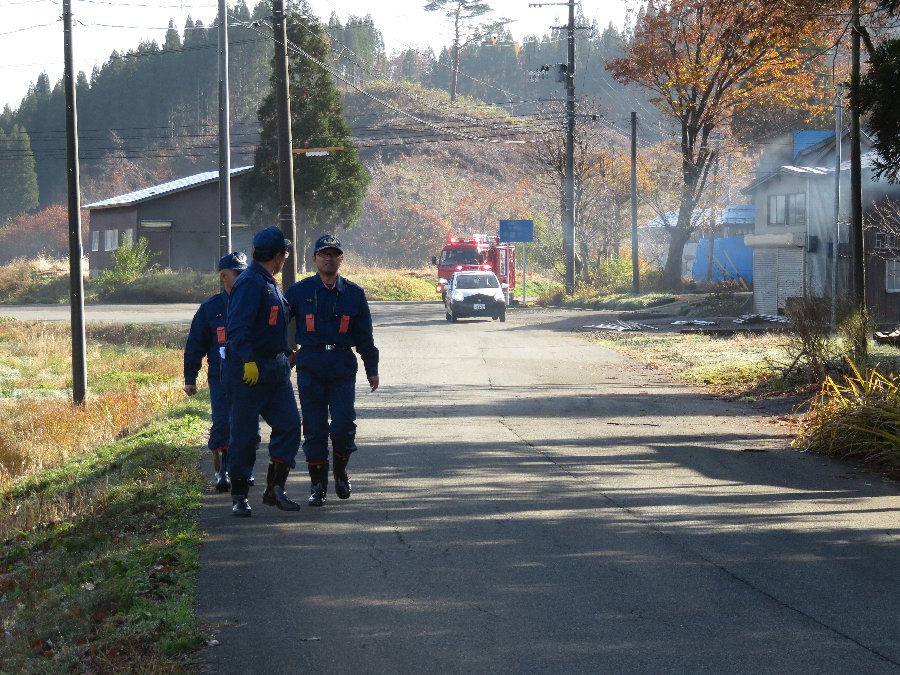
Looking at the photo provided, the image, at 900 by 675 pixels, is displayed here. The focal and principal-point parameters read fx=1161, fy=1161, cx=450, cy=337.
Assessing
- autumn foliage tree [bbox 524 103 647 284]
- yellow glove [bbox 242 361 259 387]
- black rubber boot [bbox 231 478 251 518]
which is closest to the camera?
yellow glove [bbox 242 361 259 387]

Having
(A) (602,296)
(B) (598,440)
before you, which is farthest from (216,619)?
(A) (602,296)

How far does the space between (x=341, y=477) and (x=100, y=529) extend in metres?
1.91

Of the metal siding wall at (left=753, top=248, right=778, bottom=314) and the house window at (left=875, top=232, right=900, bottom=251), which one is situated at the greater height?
the house window at (left=875, top=232, right=900, bottom=251)

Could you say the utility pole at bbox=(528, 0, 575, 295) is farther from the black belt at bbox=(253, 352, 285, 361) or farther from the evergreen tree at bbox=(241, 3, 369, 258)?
the black belt at bbox=(253, 352, 285, 361)

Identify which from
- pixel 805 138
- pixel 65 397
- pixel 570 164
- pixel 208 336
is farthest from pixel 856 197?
pixel 805 138

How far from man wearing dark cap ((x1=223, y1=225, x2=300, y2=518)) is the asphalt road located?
1.43ft

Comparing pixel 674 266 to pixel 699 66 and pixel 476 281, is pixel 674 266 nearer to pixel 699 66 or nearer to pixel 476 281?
pixel 699 66

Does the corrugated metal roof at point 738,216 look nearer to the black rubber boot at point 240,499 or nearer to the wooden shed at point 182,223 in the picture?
the wooden shed at point 182,223

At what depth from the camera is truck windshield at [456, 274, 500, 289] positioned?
3897 cm

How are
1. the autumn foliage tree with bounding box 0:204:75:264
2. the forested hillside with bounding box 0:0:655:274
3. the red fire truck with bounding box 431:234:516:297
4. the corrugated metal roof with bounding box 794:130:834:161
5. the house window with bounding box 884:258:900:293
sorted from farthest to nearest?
the autumn foliage tree with bounding box 0:204:75:264 < the forested hillside with bounding box 0:0:655:274 < the corrugated metal roof with bounding box 794:130:834:161 < the red fire truck with bounding box 431:234:516:297 < the house window with bounding box 884:258:900:293

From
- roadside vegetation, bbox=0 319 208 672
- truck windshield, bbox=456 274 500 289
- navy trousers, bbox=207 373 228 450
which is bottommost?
roadside vegetation, bbox=0 319 208 672

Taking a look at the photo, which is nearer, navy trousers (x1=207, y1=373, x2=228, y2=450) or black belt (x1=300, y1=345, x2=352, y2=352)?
black belt (x1=300, y1=345, x2=352, y2=352)

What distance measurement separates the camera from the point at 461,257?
48.7 m

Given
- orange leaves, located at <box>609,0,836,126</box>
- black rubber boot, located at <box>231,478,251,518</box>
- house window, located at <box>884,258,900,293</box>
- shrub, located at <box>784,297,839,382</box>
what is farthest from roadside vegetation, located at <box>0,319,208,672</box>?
orange leaves, located at <box>609,0,836,126</box>
